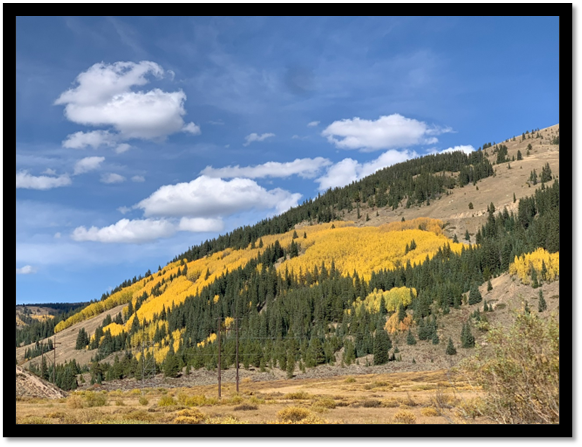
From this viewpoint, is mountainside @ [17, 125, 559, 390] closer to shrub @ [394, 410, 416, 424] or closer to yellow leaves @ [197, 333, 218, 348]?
yellow leaves @ [197, 333, 218, 348]

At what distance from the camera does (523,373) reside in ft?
51.3

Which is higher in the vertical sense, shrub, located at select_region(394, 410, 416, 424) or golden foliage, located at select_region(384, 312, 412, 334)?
shrub, located at select_region(394, 410, 416, 424)

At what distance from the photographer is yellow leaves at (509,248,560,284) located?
103 m

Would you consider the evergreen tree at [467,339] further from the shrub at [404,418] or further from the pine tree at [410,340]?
the shrub at [404,418]

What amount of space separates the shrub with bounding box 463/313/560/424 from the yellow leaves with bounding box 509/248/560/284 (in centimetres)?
10006

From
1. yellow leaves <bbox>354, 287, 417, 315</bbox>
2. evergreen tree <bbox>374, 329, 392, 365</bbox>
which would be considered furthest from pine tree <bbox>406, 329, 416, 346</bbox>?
yellow leaves <bbox>354, 287, 417, 315</bbox>

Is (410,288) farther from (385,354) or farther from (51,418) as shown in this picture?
(51,418)

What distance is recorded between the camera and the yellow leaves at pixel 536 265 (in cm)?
10313

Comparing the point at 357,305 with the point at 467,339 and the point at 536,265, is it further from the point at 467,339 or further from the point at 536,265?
the point at 536,265
